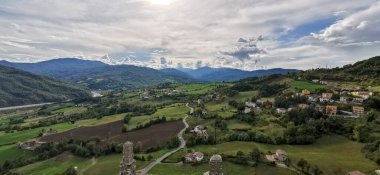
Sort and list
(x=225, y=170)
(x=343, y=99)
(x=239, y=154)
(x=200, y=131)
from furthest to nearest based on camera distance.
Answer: (x=343, y=99) → (x=200, y=131) → (x=239, y=154) → (x=225, y=170)

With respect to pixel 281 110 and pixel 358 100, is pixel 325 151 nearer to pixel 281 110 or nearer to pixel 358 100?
pixel 281 110

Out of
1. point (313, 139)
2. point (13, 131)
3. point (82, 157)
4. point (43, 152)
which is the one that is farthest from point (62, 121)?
point (313, 139)

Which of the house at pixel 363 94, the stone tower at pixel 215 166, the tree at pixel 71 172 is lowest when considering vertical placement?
the tree at pixel 71 172

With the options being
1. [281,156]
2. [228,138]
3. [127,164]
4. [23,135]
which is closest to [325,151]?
[281,156]

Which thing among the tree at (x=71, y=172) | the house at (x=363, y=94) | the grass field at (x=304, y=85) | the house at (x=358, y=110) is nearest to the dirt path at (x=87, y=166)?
the tree at (x=71, y=172)

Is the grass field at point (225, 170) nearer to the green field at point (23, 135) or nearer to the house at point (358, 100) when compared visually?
the house at point (358, 100)

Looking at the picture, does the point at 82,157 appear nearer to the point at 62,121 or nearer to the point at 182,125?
the point at 182,125

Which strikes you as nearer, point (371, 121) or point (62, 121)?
point (371, 121)
